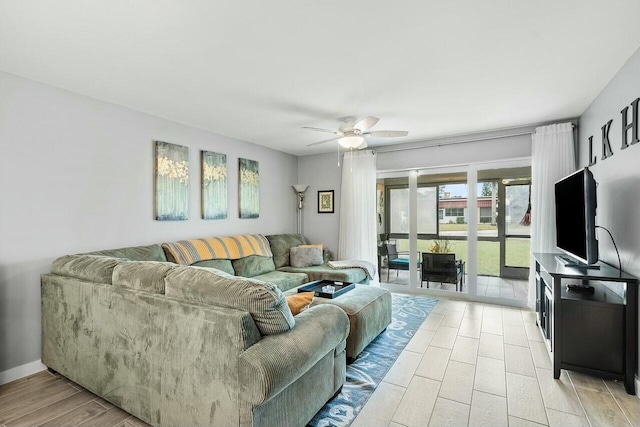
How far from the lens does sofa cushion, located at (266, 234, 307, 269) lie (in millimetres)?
4941

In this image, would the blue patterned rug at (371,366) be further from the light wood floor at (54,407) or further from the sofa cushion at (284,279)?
the sofa cushion at (284,279)

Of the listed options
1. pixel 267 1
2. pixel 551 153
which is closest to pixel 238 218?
pixel 267 1

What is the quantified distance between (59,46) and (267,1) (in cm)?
156

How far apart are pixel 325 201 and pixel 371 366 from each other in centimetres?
354

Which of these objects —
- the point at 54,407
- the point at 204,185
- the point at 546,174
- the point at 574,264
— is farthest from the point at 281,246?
the point at 546,174

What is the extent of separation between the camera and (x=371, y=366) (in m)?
2.65

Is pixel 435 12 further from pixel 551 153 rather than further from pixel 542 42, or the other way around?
pixel 551 153

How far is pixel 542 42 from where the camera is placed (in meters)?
2.14

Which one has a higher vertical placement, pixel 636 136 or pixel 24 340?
pixel 636 136

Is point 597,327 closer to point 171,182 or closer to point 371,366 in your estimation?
point 371,366

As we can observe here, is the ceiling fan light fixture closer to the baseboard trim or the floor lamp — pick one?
the floor lamp

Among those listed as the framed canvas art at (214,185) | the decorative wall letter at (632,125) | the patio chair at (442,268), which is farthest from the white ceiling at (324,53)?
the patio chair at (442,268)

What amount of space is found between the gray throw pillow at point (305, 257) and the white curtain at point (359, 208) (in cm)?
59

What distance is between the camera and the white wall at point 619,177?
7.45 feet
